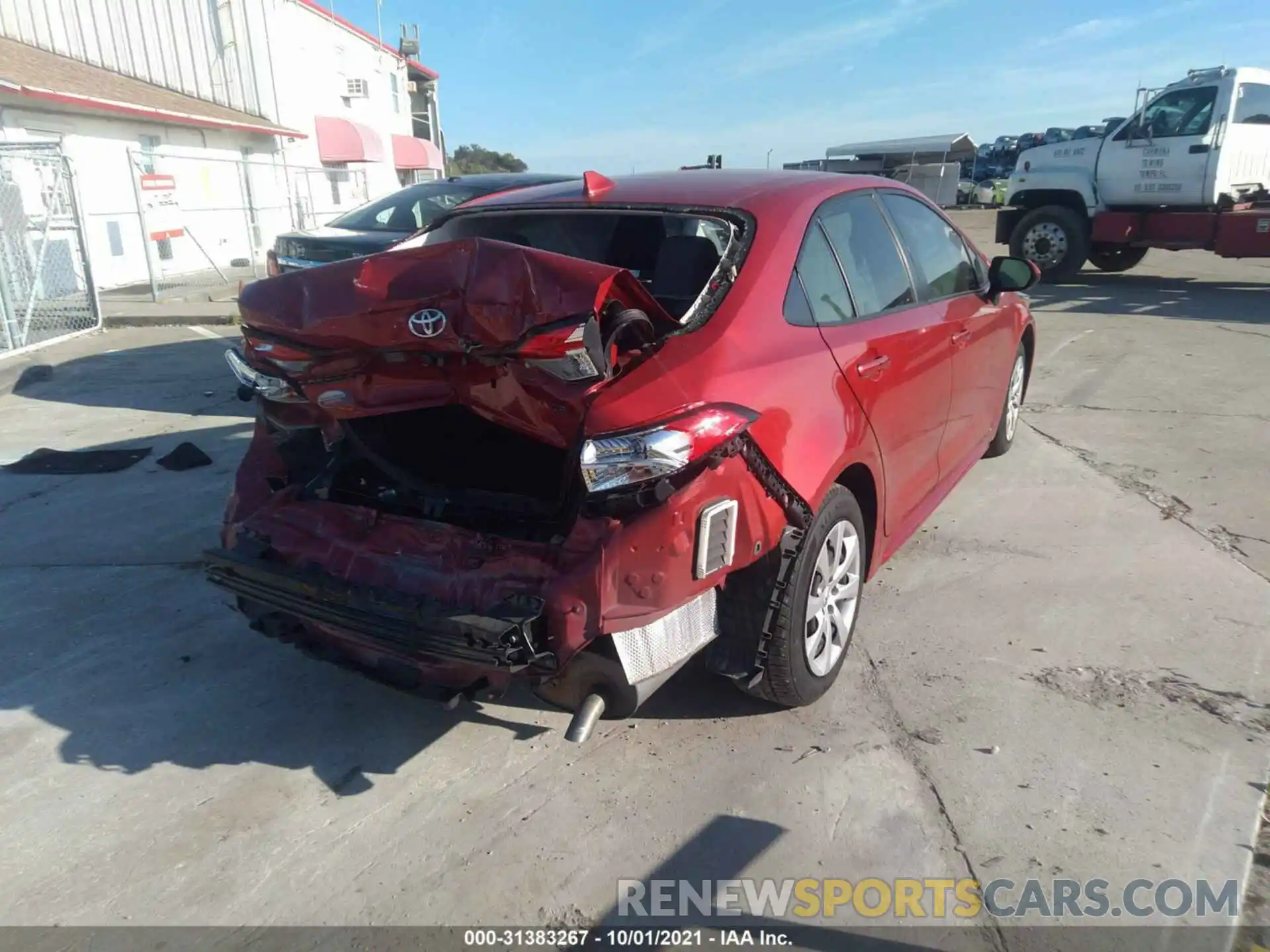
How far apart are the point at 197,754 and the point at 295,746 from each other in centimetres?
32

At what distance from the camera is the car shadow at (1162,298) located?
1139 centimetres

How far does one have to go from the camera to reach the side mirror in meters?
4.63

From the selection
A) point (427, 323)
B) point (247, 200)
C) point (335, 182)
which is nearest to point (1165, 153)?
point (427, 323)

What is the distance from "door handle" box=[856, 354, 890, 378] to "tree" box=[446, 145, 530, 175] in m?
62.2

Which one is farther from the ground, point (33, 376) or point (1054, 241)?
point (1054, 241)

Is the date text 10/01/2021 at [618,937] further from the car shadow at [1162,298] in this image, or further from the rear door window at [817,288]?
the car shadow at [1162,298]

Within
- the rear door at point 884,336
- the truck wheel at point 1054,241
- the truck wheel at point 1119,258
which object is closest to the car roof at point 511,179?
the rear door at point 884,336

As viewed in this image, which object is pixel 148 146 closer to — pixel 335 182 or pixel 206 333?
pixel 335 182

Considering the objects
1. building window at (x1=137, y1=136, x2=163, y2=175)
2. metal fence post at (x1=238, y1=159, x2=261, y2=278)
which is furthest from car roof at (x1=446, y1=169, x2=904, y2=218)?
metal fence post at (x1=238, y1=159, x2=261, y2=278)

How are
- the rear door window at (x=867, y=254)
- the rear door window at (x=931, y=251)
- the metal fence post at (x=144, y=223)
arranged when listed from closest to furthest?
the rear door window at (x=867, y=254) < the rear door window at (x=931, y=251) < the metal fence post at (x=144, y=223)

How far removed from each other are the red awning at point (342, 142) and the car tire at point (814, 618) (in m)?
25.9

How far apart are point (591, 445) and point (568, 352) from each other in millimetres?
257

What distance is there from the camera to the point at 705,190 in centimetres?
338

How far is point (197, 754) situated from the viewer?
9.93 ft
